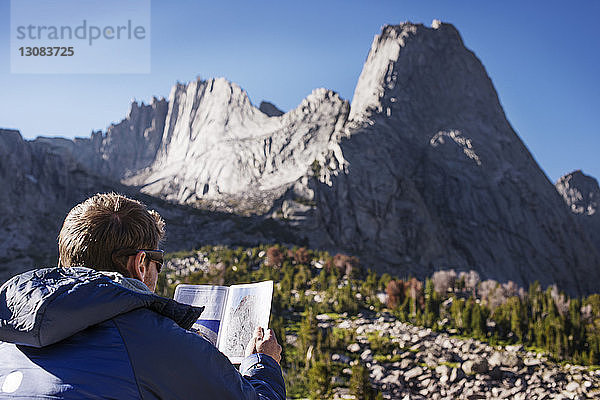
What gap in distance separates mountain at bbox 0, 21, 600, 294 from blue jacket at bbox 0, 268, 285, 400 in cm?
4393

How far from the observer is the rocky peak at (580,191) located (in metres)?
92.4

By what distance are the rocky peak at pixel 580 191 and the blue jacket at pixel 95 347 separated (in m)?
110

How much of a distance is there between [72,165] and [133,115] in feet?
241

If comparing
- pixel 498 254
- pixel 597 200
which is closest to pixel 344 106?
pixel 498 254

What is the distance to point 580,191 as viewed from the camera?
9569cm

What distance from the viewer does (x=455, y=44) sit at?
74188 millimetres

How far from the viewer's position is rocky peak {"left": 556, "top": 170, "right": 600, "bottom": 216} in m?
92.4

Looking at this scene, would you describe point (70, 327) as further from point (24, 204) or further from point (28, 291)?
point (24, 204)

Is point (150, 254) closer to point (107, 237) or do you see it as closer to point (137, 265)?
point (137, 265)

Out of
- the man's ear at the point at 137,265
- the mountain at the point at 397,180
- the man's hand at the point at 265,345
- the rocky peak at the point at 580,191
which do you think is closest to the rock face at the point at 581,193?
the rocky peak at the point at 580,191

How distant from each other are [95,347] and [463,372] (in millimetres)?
10791

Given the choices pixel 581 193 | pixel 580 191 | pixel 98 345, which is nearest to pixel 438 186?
pixel 580 191

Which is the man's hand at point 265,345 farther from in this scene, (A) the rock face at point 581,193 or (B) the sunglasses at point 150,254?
(A) the rock face at point 581,193

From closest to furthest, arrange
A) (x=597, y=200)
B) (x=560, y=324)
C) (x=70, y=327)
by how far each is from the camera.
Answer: (x=70, y=327) < (x=560, y=324) < (x=597, y=200)
